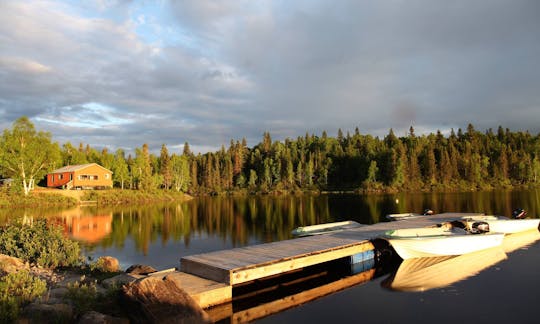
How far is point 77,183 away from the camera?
222 feet

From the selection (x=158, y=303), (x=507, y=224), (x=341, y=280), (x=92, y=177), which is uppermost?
(x=92, y=177)

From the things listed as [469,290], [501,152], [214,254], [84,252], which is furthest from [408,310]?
[501,152]

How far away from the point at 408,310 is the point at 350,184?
9973 centimetres

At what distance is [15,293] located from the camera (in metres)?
8.37

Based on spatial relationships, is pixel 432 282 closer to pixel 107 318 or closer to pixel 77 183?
pixel 107 318

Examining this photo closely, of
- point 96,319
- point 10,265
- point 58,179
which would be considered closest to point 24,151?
point 58,179

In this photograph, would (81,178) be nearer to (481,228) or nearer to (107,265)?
(107,265)

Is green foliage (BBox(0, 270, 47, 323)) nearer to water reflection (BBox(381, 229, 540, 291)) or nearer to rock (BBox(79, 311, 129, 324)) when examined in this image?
rock (BBox(79, 311, 129, 324))

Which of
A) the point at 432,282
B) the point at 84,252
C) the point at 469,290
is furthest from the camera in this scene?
the point at 84,252

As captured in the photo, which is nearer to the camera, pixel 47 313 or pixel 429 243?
pixel 47 313

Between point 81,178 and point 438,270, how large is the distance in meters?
67.7

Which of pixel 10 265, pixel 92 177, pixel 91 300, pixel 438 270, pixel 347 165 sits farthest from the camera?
pixel 347 165

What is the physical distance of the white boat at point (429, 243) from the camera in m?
16.2

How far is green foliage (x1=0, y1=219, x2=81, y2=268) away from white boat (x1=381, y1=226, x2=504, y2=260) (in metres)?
13.3
